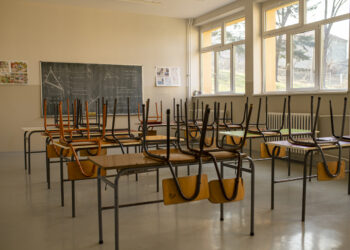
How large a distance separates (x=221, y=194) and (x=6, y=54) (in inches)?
234

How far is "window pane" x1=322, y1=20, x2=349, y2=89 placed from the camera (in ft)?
16.4

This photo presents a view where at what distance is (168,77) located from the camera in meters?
8.20

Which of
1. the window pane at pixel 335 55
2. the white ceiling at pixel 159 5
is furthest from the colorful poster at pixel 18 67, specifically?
the window pane at pixel 335 55

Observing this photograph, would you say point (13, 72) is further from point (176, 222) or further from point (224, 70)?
point (176, 222)

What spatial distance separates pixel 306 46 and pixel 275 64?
77 cm

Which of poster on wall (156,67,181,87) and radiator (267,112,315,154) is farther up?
poster on wall (156,67,181,87)

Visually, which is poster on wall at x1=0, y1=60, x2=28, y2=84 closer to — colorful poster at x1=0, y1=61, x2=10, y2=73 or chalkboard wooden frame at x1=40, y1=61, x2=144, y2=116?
colorful poster at x1=0, y1=61, x2=10, y2=73

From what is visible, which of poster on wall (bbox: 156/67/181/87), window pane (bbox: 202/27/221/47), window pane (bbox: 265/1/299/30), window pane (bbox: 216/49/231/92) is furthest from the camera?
poster on wall (bbox: 156/67/181/87)

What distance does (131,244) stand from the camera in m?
2.40

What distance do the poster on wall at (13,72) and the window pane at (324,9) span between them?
5312 mm

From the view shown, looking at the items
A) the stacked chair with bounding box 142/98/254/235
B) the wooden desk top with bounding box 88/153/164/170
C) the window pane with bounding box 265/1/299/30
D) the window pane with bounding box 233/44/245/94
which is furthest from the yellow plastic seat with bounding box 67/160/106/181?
the window pane with bounding box 233/44/245/94

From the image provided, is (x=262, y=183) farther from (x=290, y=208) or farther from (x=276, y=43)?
(x=276, y=43)

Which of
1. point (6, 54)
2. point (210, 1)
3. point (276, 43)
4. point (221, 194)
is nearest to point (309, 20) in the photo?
point (276, 43)

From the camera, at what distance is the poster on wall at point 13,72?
21.8 ft
